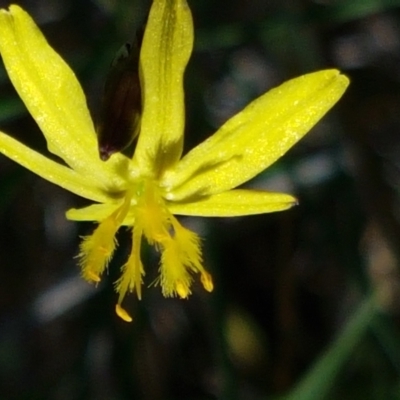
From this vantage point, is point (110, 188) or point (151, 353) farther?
point (151, 353)

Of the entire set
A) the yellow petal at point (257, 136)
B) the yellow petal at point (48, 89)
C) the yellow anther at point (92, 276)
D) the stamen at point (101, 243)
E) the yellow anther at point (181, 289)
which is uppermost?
the yellow petal at point (48, 89)

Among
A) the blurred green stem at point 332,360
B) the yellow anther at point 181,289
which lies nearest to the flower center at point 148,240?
the yellow anther at point 181,289

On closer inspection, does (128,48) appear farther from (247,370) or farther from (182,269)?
(247,370)

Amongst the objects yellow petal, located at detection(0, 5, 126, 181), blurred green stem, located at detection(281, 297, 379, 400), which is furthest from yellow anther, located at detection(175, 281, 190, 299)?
blurred green stem, located at detection(281, 297, 379, 400)

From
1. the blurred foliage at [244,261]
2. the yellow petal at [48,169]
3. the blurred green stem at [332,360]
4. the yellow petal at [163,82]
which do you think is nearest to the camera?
the yellow petal at [163,82]

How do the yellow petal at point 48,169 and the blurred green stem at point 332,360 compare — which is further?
the blurred green stem at point 332,360

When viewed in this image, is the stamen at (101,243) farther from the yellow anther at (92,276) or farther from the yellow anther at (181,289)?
the yellow anther at (181,289)

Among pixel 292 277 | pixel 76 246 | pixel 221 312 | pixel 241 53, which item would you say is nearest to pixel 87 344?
pixel 221 312

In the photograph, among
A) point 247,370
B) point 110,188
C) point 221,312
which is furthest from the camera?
point 247,370

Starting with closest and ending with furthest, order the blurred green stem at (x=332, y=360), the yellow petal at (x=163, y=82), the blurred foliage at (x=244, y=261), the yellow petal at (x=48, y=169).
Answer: the yellow petal at (x=163, y=82)
the yellow petal at (x=48, y=169)
the blurred green stem at (x=332, y=360)
the blurred foliage at (x=244, y=261)
